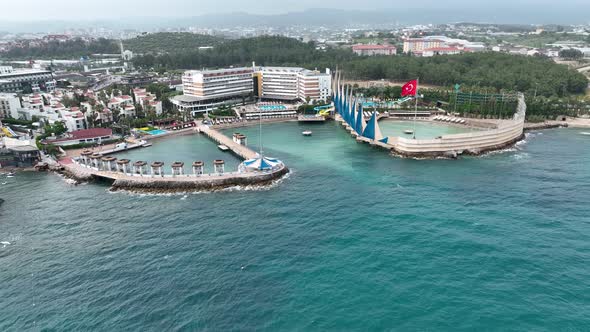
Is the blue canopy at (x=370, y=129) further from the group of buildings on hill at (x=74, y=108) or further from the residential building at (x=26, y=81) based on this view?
the residential building at (x=26, y=81)

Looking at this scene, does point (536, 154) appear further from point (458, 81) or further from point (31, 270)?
point (31, 270)

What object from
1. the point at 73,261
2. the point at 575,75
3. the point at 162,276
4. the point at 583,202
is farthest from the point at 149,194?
the point at 575,75

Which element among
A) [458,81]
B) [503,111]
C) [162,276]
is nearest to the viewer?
[162,276]

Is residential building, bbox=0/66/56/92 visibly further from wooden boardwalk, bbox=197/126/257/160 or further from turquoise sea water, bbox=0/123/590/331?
turquoise sea water, bbox=0/123/590/331

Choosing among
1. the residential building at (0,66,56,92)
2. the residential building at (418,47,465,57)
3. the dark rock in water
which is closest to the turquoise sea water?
the dark rock in water

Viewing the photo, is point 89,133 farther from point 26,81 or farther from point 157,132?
point 26,81

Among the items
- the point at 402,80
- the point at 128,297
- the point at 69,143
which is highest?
the point at 402,80

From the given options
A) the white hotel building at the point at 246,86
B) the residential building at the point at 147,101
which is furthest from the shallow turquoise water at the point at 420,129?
the residential building at the point at 147,101

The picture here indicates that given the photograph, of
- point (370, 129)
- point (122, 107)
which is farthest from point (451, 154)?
point (122, 107)
